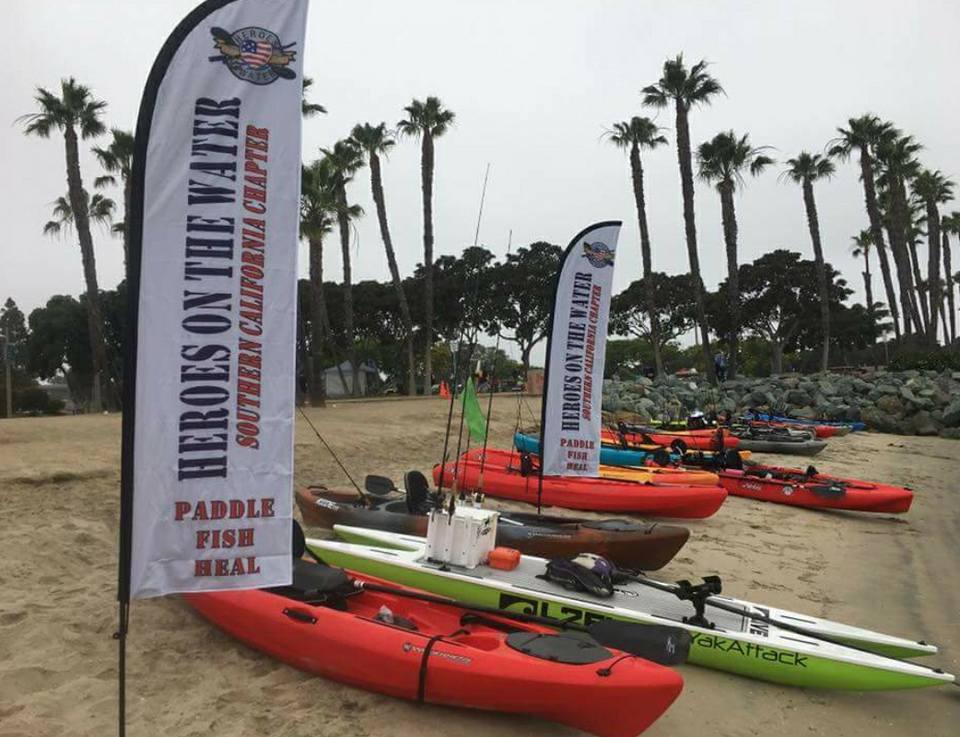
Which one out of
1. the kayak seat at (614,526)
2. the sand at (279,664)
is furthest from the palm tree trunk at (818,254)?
the kayak seat at (614,526)

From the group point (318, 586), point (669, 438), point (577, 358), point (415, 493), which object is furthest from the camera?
point (669, 438)

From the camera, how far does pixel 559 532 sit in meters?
7.52

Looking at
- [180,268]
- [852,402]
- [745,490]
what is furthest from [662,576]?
[852,402]

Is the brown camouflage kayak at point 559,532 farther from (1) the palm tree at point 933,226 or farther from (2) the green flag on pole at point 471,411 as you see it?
(1) the palm tree at point 933,226

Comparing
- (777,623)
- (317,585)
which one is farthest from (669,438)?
(317,585)

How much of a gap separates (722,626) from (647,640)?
1.15 metres

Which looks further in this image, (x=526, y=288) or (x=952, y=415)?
(x=526, y=288)

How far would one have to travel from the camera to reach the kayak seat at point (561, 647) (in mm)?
4031

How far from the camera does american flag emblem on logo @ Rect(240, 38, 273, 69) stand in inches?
132

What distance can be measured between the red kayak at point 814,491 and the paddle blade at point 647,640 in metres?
8.22

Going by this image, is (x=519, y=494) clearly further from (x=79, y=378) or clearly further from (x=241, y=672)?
(x=79, y=378)

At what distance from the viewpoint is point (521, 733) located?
4121 mm

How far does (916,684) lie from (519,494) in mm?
6926

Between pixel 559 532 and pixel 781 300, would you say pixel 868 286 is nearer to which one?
pixel 781 300
